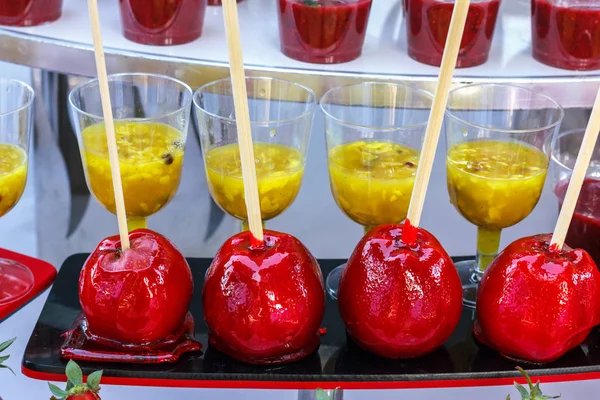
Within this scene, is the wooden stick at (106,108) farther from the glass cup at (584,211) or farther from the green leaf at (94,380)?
the glass cup at (584,211)

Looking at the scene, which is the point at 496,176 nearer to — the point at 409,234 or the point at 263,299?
the point at 409,234

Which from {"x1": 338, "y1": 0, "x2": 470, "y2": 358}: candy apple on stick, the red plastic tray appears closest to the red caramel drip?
{"x1": 338, "y1": 0, "x2": 470, "y2": 358}: candy apple on stick

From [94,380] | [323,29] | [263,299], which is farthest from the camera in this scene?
[323,29]

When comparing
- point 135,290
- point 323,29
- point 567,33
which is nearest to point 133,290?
point 135,290

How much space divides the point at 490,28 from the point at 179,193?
30.1 inches

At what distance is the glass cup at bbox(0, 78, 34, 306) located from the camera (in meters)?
0.93

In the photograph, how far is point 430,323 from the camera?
2.50 feet

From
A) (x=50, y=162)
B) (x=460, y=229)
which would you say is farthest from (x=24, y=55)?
(x=460, y=229)

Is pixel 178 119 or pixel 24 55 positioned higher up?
pixel 178 119

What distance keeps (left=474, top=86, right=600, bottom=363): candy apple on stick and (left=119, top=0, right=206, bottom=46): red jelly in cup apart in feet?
2.37

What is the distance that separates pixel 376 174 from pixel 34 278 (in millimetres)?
394

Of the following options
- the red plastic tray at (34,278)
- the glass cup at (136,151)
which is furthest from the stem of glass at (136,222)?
the red plastic tray at (34,278)

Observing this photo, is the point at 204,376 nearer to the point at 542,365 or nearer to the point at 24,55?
the point at 542,365

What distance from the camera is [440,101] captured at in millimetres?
653
